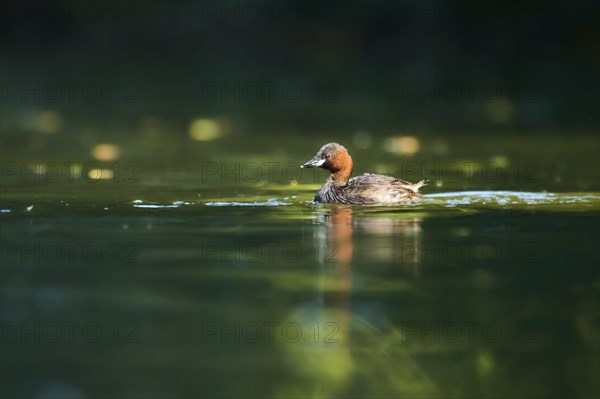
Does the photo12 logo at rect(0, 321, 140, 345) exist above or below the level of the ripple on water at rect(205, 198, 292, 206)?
below

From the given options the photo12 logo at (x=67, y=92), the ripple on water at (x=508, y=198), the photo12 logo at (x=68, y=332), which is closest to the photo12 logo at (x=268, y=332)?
the photo12 logo at (x=68, y=332)

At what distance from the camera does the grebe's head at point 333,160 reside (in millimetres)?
12931

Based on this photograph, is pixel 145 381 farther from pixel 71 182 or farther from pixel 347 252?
pixel 71 182

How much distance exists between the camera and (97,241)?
963cm

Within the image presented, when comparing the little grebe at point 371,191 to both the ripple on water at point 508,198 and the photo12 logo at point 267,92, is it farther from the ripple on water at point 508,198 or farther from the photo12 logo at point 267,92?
the photo12 logo at point 267,92

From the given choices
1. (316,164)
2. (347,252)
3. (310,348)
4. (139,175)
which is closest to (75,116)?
(139,175)

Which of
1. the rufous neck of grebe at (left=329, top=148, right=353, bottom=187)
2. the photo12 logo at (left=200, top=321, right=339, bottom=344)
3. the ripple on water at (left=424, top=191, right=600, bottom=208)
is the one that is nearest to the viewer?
the photo12 logo at (left=200, top=321, right=339, bottom=344)

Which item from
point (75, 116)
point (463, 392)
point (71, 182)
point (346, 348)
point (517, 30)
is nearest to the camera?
point (463, 392)

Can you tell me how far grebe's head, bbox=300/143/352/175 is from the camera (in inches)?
509

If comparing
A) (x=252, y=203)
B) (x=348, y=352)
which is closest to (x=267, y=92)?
(x=252, y=203)

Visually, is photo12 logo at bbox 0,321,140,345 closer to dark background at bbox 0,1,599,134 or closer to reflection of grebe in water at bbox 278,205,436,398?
reflection of grebe in water at bbox 278,205,436,398

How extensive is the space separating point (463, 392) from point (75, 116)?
20201 mm

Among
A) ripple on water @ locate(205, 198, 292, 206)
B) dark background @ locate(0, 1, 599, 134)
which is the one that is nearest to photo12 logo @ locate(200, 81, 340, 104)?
dark background @ locate(0, 1, 599, 134)

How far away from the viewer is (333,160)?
42.5ft
